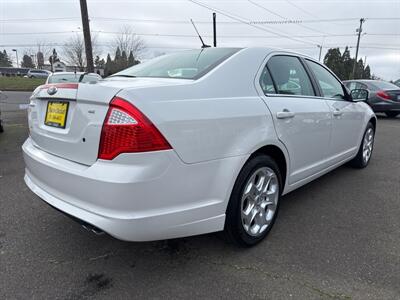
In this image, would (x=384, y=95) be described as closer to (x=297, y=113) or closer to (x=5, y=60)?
(x=297, y=113)

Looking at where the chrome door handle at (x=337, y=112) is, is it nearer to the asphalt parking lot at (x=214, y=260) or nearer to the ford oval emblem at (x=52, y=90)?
the asphalt parking lot at (x=214, y=260)

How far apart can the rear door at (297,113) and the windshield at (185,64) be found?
417 mm

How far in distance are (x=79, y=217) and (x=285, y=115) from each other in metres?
1.73

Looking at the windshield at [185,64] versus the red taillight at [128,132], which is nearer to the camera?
the red taillight at [128,132]

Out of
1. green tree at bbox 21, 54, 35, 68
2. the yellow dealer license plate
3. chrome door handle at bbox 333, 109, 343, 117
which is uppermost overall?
green tree at bbox 21, 54, 35, 68

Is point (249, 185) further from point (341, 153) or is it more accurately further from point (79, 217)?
point (341, 153)

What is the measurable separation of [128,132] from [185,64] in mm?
1139

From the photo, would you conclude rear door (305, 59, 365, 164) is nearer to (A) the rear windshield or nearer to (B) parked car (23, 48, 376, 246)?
(B) parked car (23, 48, 376, 246)

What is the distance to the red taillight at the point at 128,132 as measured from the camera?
69.7 inches

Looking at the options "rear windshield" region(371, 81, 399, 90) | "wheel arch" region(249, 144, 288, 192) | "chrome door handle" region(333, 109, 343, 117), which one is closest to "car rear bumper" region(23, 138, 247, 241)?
"wheel arch" region(249, 144, 288, 192)

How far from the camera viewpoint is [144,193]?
179cm

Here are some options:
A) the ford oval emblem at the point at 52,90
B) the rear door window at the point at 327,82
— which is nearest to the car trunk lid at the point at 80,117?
the ford oval emblem at the point at 52,90

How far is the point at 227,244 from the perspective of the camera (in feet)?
8.59

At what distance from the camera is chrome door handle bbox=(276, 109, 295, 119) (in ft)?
8.46
